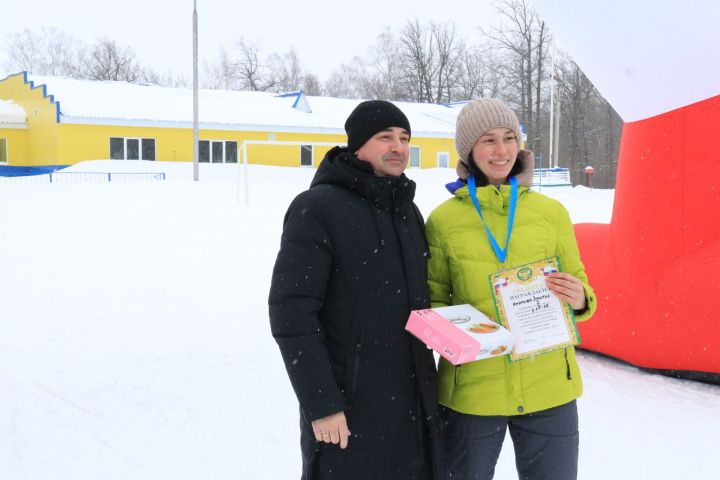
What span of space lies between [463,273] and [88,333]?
4246 mm

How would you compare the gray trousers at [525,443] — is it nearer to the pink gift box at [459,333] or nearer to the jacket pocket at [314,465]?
the pink gift box at [459,333]

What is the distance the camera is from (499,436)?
2.26m

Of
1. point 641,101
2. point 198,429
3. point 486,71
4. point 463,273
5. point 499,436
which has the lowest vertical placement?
point 198,429

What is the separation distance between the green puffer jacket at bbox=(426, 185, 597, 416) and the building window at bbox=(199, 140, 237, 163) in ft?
81.7

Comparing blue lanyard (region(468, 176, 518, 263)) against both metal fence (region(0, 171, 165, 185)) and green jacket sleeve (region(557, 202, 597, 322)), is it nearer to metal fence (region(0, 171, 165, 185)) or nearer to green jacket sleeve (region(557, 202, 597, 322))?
green jacket sleeve (region(557, 202, 597, 322))

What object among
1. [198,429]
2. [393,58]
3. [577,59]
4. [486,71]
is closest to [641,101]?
[577,59]

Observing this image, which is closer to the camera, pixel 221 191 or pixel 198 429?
pixel 198 429

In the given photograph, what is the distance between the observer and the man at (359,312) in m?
2.00

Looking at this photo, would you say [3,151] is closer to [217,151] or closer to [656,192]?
[217,151]

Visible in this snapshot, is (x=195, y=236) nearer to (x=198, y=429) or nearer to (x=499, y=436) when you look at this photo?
(x=198, y=429)

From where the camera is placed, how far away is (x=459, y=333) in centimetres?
199

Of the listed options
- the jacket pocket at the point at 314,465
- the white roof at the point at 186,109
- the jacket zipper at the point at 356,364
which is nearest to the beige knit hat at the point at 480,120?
the jacket zipper at the point at 356,364

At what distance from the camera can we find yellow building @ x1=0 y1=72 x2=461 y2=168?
24.6 meters

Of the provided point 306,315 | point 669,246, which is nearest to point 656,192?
point 669,246
